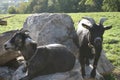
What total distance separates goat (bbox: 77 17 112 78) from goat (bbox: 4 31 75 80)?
1.11 meters

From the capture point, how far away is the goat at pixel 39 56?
10211mm

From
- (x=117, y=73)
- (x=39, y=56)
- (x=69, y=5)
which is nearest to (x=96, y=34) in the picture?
(x=39, y=56)

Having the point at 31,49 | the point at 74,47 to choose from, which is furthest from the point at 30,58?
the point at 74,47

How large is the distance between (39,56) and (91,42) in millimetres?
2258

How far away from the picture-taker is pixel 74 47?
14133 millimetres

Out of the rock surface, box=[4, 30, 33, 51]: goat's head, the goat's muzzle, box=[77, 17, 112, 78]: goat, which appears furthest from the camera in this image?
the rock surface

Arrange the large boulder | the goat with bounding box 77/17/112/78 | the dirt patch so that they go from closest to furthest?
the goat with bounding box 77/17/112/78 < the large boulder < the dirt patch

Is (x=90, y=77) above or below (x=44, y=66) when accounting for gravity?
below

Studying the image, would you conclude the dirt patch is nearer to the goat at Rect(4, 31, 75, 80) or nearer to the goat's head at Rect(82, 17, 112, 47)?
the goat's head at Rect(82, 17, 112, 47)

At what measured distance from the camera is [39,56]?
34.7 ft

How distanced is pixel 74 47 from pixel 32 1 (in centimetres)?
8121

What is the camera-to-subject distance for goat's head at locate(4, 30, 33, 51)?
10.1 metres

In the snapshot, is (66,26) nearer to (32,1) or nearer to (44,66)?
(44,66)

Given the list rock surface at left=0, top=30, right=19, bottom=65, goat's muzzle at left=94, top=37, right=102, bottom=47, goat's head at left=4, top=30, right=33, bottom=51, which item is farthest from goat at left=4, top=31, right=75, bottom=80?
rock surface at left=0, top=30, right=19, bottom=65
